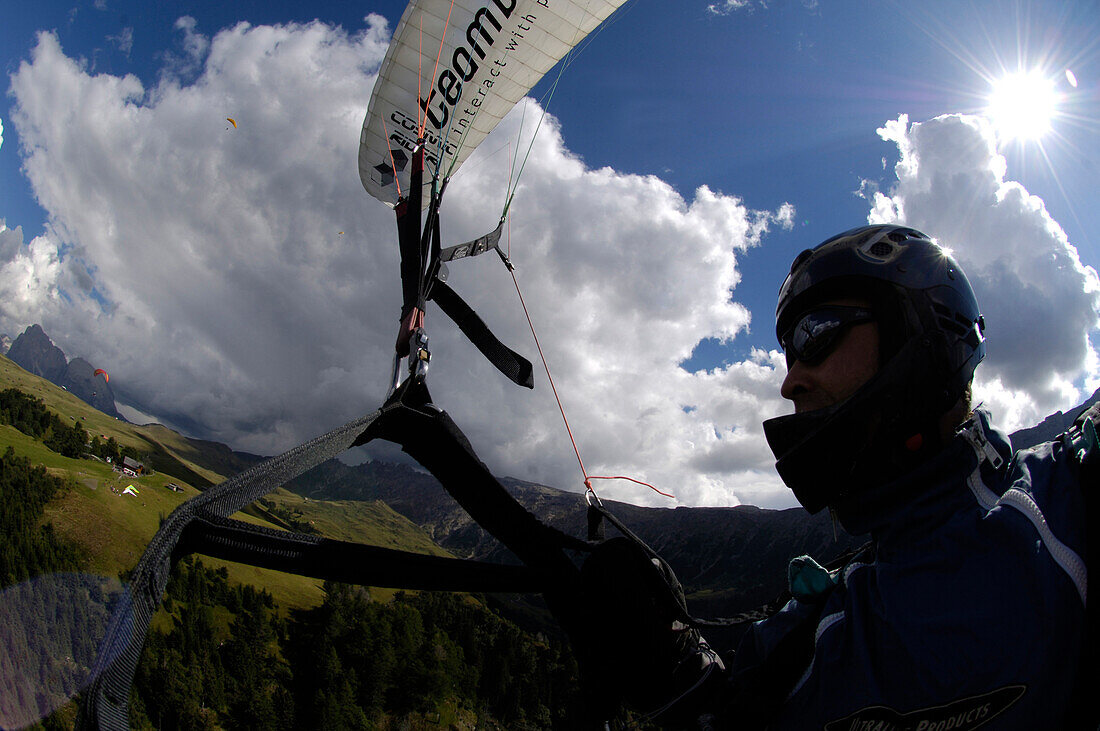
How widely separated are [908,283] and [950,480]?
105 centimetres

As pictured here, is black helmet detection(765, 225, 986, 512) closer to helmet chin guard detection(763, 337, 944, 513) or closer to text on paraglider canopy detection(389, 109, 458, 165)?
helmet chin guard detection(763, 337, 944, 513)

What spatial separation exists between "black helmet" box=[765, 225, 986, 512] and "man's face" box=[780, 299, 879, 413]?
0.17 ft

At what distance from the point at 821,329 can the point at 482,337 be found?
3.62 meters

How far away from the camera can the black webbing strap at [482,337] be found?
5.44m

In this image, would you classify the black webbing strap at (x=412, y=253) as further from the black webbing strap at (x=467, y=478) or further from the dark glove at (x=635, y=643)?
the dark glove at (x=635, y=643)

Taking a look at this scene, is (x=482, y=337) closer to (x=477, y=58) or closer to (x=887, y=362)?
(x=887, y=362)

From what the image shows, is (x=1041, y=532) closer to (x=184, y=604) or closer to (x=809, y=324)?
(x=809, y=324)

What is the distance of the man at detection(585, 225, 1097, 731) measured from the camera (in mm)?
1675

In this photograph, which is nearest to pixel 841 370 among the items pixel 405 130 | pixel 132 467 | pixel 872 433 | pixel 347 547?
pixel 872 433

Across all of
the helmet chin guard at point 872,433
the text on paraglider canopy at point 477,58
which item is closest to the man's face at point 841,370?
the helmet chin guard at point 872,433

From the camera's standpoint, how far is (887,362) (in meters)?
2.51

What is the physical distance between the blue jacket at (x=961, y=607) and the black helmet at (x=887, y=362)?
0.55ft

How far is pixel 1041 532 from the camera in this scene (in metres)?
1.72

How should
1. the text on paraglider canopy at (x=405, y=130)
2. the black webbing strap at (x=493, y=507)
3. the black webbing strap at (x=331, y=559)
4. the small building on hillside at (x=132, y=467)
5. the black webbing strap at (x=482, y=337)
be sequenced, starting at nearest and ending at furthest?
1. the black webbing strap at (x=331, y=559)
2. the black webbing strap at (x=493, y=507)
3. the black webbing strap at (x=482, y=337)
4. the text on paraglider canopy at (x=405, y=130)
5. the small building on hillside at (x=132, y=467)
